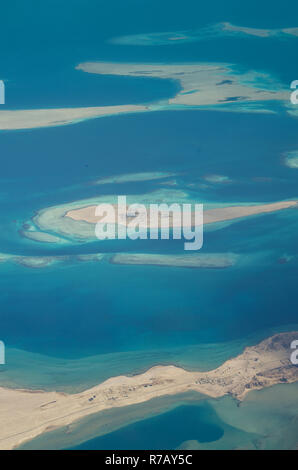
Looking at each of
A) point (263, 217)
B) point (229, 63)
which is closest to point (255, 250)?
point (263, 217)

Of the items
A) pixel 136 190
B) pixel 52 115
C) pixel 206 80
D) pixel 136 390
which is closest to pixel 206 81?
pixel 206 80

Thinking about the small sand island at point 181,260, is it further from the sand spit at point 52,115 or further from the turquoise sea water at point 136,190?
the sand spit at point 52,115

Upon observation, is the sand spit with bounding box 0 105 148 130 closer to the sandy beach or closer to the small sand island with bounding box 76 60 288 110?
the small sand island with bounding box 76 60 288 110

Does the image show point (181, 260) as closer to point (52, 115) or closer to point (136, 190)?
point (136, 190)

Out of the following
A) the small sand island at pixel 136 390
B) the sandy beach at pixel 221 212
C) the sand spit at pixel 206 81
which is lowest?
the small sand island at pixel 136 390

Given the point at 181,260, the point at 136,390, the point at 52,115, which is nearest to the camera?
the point at 136,390

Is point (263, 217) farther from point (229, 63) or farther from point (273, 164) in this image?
point (229, 63)

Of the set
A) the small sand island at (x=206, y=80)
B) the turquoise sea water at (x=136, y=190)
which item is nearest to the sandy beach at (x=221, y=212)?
the turquoise sea water at (x=136, y=190)
